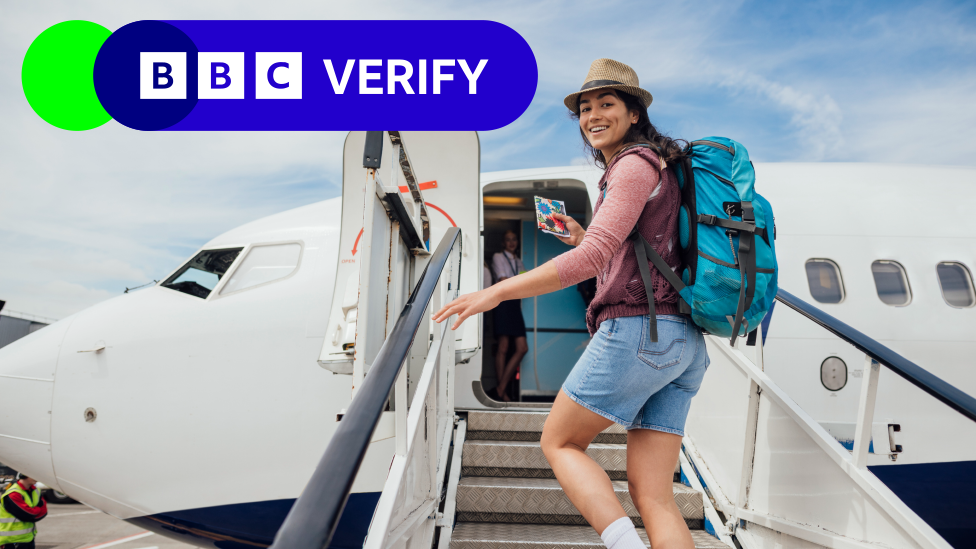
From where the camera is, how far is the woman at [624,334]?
131 centimetres

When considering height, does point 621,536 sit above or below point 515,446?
above

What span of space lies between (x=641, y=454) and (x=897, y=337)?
133 inches

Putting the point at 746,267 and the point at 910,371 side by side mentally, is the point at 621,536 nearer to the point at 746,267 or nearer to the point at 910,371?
the point at 746,267

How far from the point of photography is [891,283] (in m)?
4.05

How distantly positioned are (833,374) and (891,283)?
859mm

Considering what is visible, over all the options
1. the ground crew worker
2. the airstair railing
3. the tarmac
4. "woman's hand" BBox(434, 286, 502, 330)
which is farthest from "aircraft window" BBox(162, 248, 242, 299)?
the tarmac

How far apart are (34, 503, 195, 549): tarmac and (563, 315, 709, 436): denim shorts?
1121cm

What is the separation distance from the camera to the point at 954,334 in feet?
12.8

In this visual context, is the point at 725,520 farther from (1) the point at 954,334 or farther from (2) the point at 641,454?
(1) the point at 954,334

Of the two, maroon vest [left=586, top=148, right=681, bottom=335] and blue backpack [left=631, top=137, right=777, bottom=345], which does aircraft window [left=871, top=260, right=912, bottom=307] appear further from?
maroon vest [left=586, top=148, right=681, bottom=335]

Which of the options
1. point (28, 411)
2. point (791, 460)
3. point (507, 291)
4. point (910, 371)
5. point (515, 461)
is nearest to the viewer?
point (507, 291)

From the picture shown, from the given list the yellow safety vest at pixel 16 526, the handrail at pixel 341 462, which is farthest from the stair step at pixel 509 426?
the yellow safety vest at pixel 16 526

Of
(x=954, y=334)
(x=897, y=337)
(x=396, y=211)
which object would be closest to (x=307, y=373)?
(x=396, y=211)

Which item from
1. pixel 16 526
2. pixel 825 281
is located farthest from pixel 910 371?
pixel 16 526
